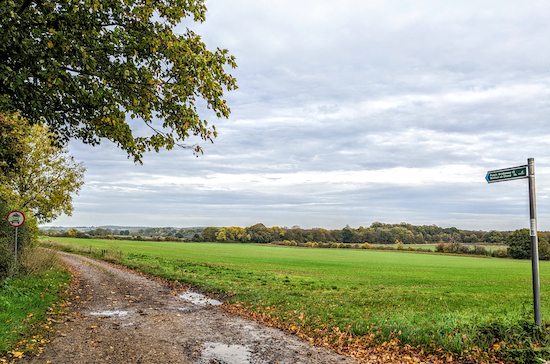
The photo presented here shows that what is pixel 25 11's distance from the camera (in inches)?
302

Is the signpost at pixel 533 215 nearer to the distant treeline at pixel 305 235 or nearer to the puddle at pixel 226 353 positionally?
the puddle at pixel 226 353

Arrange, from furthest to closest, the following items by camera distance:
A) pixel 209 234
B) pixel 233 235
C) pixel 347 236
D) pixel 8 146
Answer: pixel 347 236 < pixel 233 235 < pixel 209 234 < pixel 8 146

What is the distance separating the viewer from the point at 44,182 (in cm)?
2742

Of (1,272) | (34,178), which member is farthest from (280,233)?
(1,272)

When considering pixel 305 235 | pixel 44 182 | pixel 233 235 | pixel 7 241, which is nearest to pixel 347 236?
pixel 305 235

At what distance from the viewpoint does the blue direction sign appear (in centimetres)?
749

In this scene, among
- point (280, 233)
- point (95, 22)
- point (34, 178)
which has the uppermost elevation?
point (95, 22)

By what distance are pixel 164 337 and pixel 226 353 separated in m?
1.84

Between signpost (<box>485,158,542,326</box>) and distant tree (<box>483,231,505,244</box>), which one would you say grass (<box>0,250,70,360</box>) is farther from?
distant tree (<box>483,231,505,244</box>)

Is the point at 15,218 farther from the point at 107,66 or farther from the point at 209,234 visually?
the point at 209,234

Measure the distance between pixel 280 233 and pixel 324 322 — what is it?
4373 inches

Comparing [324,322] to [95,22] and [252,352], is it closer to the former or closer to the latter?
[252,352]

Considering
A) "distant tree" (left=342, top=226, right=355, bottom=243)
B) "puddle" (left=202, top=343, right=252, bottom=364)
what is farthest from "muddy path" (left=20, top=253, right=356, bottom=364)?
"distant tree" (left=342, top=226, right=355, bottom=243)

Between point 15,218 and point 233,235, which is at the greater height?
point 15,218
